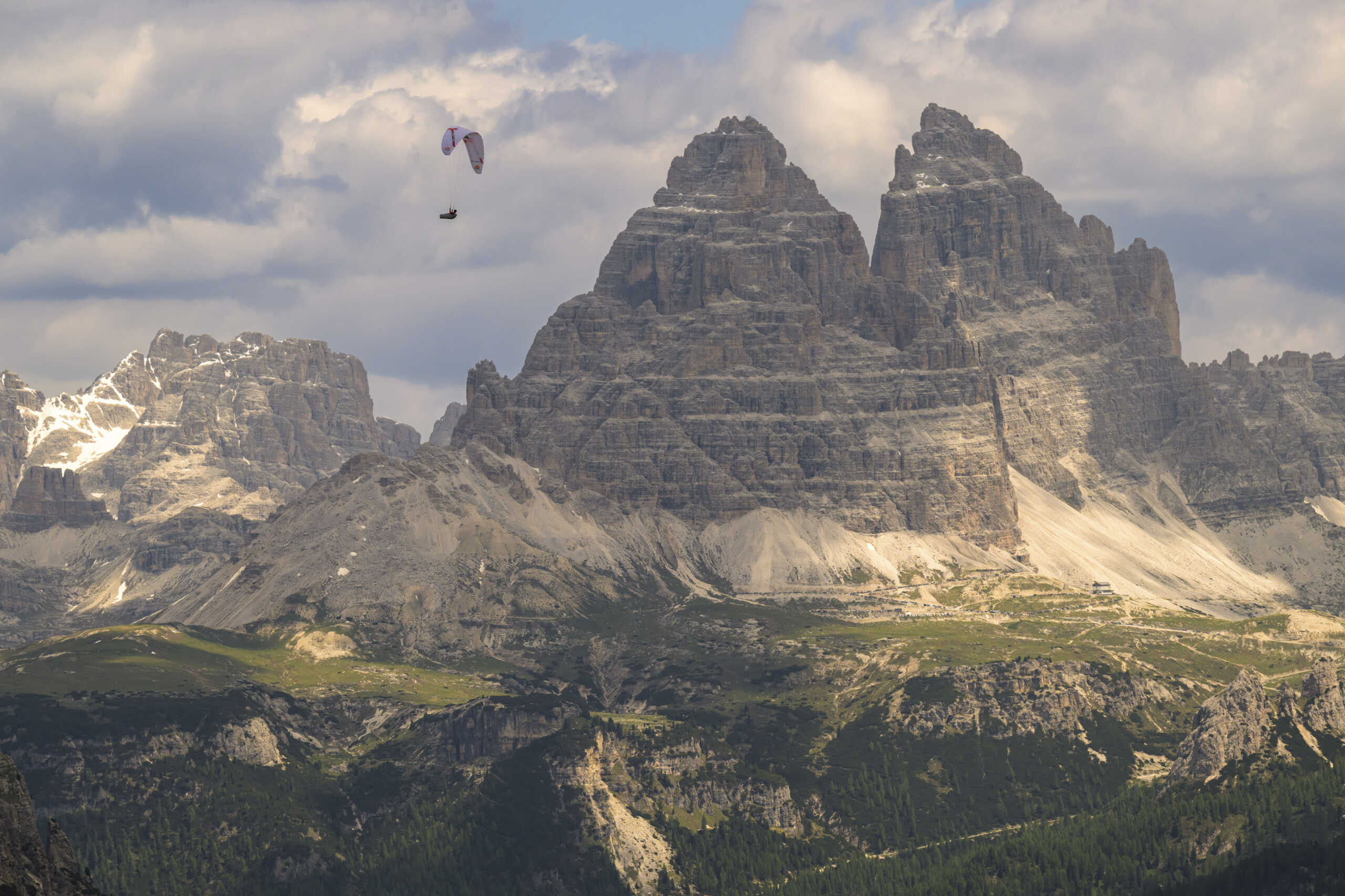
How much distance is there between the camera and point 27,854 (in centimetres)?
17525

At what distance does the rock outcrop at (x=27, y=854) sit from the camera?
171m

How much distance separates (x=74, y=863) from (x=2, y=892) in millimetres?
19692

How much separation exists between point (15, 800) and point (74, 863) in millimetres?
14084

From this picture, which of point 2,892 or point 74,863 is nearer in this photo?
point 2,892

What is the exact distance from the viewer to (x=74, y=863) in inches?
7303

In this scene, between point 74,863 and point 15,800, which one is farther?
point 74,863

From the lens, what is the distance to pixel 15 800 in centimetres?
17375

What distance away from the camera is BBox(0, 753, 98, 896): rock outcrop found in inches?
6742

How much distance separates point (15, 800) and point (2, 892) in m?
10.00

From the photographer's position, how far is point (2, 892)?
544 ft
